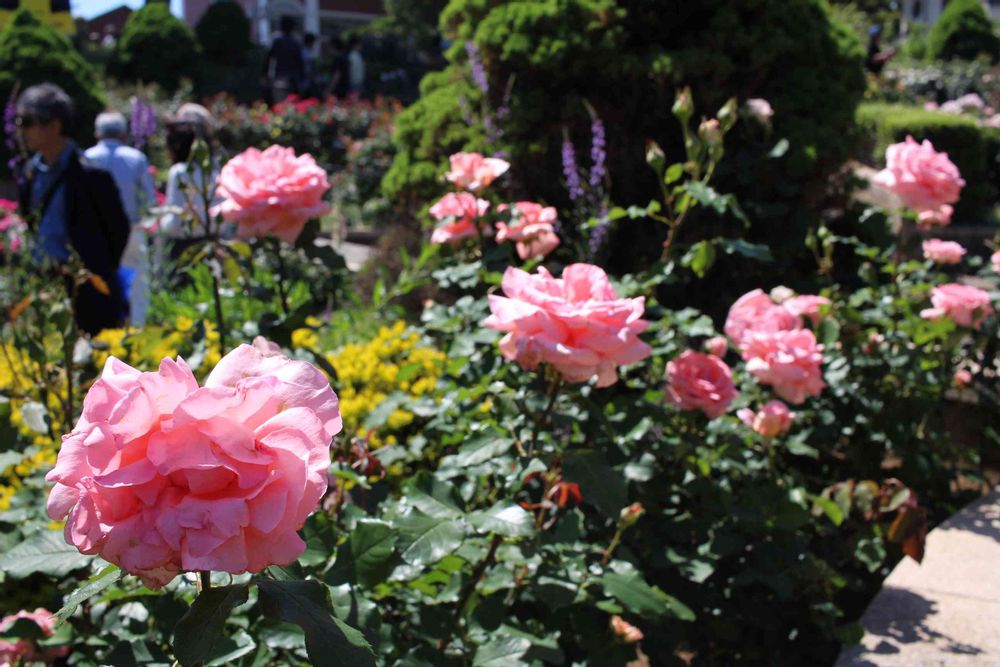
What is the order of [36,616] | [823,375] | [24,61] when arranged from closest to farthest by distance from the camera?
[36,616] → [823,375] → [24,61]

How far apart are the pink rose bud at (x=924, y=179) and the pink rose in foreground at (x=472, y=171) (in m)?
1.17

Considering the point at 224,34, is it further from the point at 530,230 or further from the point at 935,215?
the point at 530,230

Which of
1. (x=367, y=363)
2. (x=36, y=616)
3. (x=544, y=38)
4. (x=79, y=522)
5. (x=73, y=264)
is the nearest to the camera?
(x=79, y=522)

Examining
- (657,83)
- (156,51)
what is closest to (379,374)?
(657,83)

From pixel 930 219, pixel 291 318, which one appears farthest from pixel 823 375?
pixel 291 318

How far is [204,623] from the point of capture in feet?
2.57

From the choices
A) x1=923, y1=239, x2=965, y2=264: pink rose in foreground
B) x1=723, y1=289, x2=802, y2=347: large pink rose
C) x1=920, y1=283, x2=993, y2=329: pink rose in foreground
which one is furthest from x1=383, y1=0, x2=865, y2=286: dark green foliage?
x1=723, y1=289, x2=802, y2=347: large pink rose

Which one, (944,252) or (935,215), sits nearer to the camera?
(935,215)

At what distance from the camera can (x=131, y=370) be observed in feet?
2.64

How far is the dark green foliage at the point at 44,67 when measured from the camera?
13.7 meters

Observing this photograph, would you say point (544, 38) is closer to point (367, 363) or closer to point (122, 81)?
point (367, 363)

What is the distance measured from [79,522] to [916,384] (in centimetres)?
228

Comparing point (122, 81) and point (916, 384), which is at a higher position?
point (916, 384)

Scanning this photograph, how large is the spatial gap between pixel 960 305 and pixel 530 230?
3.83ft
